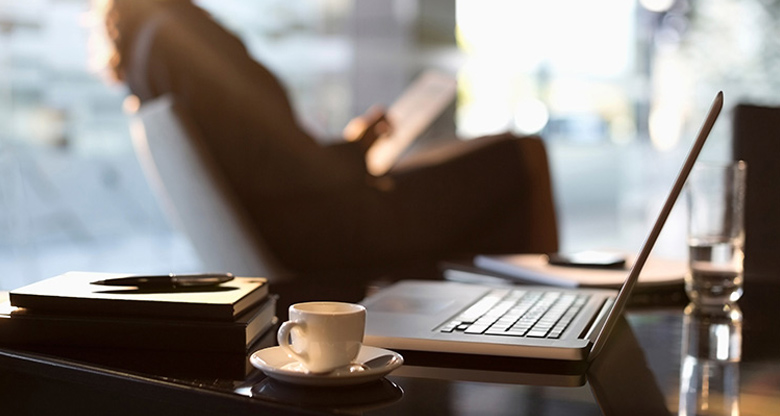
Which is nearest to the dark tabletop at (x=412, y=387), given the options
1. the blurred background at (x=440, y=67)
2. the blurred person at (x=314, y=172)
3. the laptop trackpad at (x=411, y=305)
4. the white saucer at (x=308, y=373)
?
the white saucer at (x=308, y=373)

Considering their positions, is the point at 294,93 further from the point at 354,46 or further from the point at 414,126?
the point at 414,126

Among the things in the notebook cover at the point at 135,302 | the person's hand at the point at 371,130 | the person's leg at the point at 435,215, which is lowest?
the person's leg at the point at 435,215

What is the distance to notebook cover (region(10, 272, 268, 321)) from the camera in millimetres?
634

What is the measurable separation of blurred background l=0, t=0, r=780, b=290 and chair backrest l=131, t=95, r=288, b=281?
401 mm

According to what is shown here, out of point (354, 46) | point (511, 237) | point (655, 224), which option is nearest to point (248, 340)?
point (655, 224)

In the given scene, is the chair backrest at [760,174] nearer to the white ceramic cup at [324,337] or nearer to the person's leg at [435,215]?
the white ceramic cup at [324,337]

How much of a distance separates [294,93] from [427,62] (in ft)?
2.34

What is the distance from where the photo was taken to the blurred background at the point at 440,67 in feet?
11.0

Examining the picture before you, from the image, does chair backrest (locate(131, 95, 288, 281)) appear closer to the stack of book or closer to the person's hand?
the person's hand

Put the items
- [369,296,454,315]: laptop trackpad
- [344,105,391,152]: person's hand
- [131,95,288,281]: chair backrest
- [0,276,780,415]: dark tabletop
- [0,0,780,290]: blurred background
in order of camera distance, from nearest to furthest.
Result: [0,276,780,415]: dark tabletop
[369,296,454,315]: laptop trackpad
[131,95,288,281]: chair backrest
[344,105,391,152]: person's hand
[0,0,780,290]: blurred background

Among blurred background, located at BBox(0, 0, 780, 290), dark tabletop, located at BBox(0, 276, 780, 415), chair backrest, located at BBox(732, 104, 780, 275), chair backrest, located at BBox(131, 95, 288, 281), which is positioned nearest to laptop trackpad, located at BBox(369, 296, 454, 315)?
dark tabletop, located at BBox(0, 276, 780, 415)

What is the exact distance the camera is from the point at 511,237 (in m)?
2.11

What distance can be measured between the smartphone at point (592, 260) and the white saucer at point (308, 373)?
0.63 m

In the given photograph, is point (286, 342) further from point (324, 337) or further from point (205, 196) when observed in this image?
point (205, 196)
